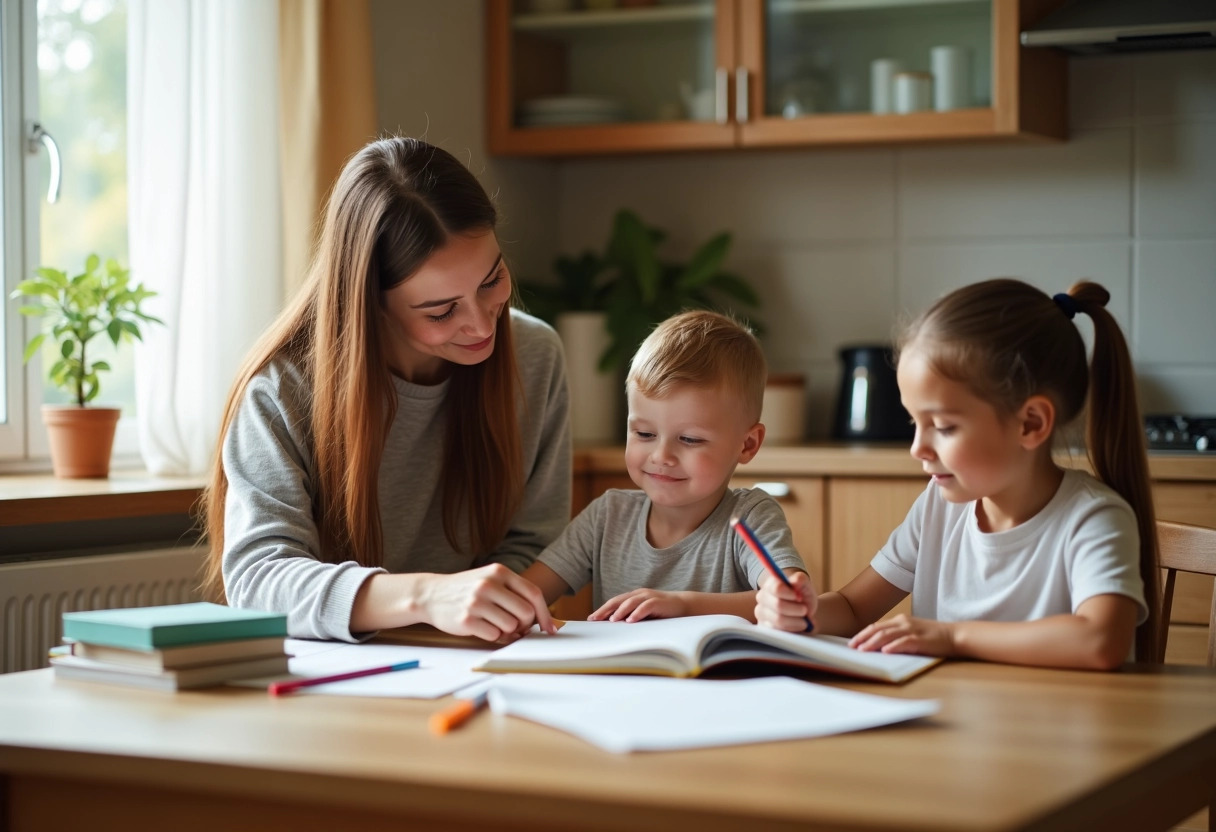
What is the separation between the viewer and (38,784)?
1.08 metres

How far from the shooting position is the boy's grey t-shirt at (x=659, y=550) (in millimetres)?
1662

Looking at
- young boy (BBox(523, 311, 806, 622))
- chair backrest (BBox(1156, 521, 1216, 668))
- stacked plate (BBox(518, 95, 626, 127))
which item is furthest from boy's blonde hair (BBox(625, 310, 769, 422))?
stacked plate (BBox(518, 95, 626, 127))

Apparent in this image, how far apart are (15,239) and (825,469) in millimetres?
1618

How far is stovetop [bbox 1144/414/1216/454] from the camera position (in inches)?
107

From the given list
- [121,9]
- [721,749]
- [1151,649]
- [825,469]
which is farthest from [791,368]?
[721,749]

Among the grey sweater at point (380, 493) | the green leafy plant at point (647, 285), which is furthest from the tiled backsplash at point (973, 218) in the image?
the grey sweater at point (380, 493)

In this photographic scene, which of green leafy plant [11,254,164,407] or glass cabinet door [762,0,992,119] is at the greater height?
glass cabinet door [762,0,992,119]

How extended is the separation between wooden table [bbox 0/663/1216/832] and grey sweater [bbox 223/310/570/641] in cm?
27

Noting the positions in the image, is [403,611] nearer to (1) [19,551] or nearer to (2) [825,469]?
(1) [19,551]

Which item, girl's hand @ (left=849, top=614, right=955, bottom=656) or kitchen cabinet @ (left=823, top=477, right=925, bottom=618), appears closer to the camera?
girl's hand @ (left=849, top=614, right=955, bottom=656)

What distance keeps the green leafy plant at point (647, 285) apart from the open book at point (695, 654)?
2.00 m

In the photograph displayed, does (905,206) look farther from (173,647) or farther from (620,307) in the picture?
(173,647)

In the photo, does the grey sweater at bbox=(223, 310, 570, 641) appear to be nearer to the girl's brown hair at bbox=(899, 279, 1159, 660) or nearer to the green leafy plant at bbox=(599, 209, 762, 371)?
the girl's brown hair at bbox=(899, 279, 1159, 660)

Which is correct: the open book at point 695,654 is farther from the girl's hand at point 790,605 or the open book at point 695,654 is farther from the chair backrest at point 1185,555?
the chair backrest at point 1185,555
